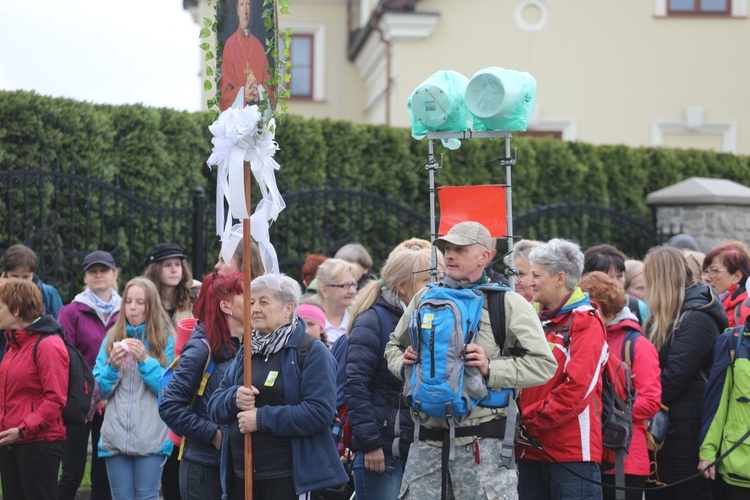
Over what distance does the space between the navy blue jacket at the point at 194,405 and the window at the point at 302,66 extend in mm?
20603

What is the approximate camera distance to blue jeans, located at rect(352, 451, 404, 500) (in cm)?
601

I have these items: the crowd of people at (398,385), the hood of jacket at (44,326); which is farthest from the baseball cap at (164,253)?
the hood of jacket at (44,326)

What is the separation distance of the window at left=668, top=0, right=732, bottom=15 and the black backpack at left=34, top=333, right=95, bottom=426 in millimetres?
16614

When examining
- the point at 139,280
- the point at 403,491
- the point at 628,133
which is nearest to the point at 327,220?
the point at 139,280

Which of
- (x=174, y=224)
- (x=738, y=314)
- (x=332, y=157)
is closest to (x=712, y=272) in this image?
(x=738, y=314)

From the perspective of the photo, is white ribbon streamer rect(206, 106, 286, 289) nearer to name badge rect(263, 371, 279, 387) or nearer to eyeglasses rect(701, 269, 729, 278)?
name badge rect(263, 371, 279, 387)

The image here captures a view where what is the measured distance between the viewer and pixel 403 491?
5.22 m

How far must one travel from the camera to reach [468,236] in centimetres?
521

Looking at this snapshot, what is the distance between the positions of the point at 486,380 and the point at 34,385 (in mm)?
3308

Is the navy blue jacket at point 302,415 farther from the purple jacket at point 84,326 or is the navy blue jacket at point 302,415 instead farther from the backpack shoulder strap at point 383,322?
the purple jacket at point 84,326

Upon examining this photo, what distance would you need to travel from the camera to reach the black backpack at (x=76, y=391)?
693 cm

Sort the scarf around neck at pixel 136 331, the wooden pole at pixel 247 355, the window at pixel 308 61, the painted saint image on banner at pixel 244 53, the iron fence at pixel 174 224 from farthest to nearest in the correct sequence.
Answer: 1. the window at pixel 308 61
2. the iron fence at pixel 174 224
3. the scarf around neck at pixel 136 331
4. the painted saint image on banner at pixel 244 53
5. the wooden pole at pixel 247 355

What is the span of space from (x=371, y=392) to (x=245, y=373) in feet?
2.97

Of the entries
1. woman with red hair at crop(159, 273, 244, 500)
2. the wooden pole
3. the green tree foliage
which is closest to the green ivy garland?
the wooden pole
